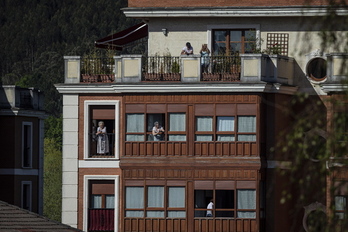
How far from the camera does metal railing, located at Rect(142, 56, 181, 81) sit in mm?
51219

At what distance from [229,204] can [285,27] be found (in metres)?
8.05

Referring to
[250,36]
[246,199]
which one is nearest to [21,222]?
[246,199]

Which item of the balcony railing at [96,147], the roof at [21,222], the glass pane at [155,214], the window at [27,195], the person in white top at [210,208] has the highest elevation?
the balcony railing at [96,147]

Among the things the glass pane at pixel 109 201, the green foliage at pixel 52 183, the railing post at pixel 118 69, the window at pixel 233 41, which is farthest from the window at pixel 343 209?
the green foliage at pixel 52 183

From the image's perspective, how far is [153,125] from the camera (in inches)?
1999

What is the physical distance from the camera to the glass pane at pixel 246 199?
4988 cm

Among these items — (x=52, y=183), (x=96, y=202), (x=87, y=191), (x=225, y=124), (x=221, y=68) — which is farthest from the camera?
(x=52, y=183)

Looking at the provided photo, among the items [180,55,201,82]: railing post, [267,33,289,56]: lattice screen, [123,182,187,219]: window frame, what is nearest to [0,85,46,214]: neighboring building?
[123,182,187,219]: window frame

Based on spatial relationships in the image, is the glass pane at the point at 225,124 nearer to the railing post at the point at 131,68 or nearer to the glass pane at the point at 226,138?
the glass pane at the point at 226,138

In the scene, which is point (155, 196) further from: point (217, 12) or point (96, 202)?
point (217, 12)

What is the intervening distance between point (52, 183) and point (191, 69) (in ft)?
257

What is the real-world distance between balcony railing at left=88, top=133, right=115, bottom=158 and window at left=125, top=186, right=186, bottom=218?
8.02ft

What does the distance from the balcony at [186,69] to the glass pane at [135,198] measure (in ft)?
14.6

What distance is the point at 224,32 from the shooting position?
175ft
